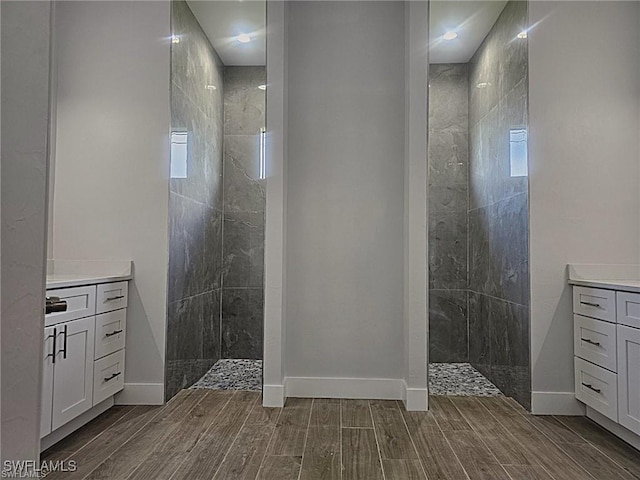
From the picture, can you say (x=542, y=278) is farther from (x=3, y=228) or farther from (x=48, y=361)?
(x=3, y=228)

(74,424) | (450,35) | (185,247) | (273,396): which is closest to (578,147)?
(450,35)

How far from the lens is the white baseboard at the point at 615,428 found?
2.58 metres

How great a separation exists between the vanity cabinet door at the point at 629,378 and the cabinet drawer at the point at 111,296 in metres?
2.72

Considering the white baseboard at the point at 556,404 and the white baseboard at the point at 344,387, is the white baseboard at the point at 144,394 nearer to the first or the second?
the white baseboard at the point at 344,387

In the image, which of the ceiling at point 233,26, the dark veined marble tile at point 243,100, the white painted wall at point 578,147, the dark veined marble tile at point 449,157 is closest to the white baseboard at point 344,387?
the white painted wall at point 578,147

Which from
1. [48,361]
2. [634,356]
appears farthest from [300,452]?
[634,356]

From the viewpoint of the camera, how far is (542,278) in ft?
10.5

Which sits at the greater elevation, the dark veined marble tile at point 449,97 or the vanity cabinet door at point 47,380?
the dark veined marble tile at point 449,97

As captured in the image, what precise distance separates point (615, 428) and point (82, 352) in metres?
2.78

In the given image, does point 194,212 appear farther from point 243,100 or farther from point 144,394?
point 243,100

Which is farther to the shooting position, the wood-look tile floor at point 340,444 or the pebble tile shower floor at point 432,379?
the pebble tile shower floor at point 432,379

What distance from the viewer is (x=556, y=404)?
3.15 meters

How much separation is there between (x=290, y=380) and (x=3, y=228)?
125 inches

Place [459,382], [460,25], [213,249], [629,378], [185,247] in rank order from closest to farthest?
[629,378] → [185,247] → [459,382] → [460,25] → [213,249]
